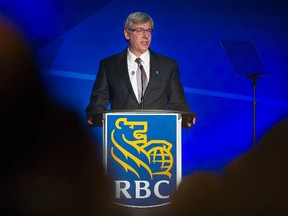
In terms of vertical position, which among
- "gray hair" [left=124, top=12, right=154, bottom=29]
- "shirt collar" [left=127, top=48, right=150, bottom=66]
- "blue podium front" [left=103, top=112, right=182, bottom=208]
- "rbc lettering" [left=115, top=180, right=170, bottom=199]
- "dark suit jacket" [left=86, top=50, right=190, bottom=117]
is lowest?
"rbc lettering" [left=115, top=180, right=170, bottom=199]

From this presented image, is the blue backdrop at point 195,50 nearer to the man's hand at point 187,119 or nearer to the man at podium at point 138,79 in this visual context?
the man at podium at point 138,79

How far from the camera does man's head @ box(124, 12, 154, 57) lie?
2.96 metres

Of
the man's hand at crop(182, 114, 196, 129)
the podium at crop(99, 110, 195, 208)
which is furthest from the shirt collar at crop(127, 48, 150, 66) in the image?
the podium at crop(99, 110, 195, 208)

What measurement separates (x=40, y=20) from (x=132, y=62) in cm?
139

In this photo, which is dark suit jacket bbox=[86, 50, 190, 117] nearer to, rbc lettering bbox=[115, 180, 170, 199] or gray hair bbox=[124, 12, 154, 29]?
gray hair bbox=[124, 12, 154, 29]

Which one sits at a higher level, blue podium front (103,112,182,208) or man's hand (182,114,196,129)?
man's hand (182,114,196,129)

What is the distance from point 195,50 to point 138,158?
2297 mm

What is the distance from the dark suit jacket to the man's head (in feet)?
0.39

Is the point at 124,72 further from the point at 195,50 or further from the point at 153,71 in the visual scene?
the point at 195,50

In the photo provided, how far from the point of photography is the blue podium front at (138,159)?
7.48ft

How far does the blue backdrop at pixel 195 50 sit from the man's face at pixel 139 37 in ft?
3.40

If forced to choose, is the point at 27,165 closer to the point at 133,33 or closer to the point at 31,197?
the point at 31,197

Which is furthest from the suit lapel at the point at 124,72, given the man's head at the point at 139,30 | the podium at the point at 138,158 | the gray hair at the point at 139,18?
the podium at the point at 138,158

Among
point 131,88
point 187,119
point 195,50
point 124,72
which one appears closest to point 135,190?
point 187,119
